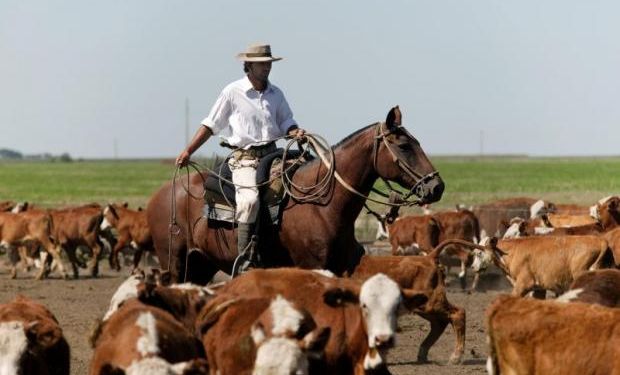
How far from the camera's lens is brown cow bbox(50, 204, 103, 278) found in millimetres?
30031

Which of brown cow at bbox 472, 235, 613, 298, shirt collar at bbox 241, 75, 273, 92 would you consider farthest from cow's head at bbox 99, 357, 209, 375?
brown cow at bbox 472, 235, 613, 298

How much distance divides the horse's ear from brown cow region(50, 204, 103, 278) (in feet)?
56.9

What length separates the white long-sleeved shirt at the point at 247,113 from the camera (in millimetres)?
13766

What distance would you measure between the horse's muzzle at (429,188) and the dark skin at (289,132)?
1354 mm

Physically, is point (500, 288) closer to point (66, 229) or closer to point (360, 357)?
point (66, 229)

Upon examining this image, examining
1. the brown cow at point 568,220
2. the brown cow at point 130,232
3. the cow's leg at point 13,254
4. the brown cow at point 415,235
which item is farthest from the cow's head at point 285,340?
the cow's leg at point 13,254

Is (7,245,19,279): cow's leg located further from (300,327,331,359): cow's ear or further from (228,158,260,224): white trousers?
(300,327,331,359): cow's ear

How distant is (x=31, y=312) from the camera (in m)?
10.6

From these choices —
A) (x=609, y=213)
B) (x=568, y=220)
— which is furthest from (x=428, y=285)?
(x=568, y=220)

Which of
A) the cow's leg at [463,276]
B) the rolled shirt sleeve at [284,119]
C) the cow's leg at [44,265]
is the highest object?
the rolled shirt sleeve at [284,119]

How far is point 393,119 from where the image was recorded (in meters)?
13.1

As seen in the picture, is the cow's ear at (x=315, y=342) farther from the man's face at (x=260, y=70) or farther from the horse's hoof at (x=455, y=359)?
the horse's hoof at (x=455, y=359)

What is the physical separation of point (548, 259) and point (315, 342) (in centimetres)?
1042

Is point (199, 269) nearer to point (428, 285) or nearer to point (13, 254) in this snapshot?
point (428, 285)
